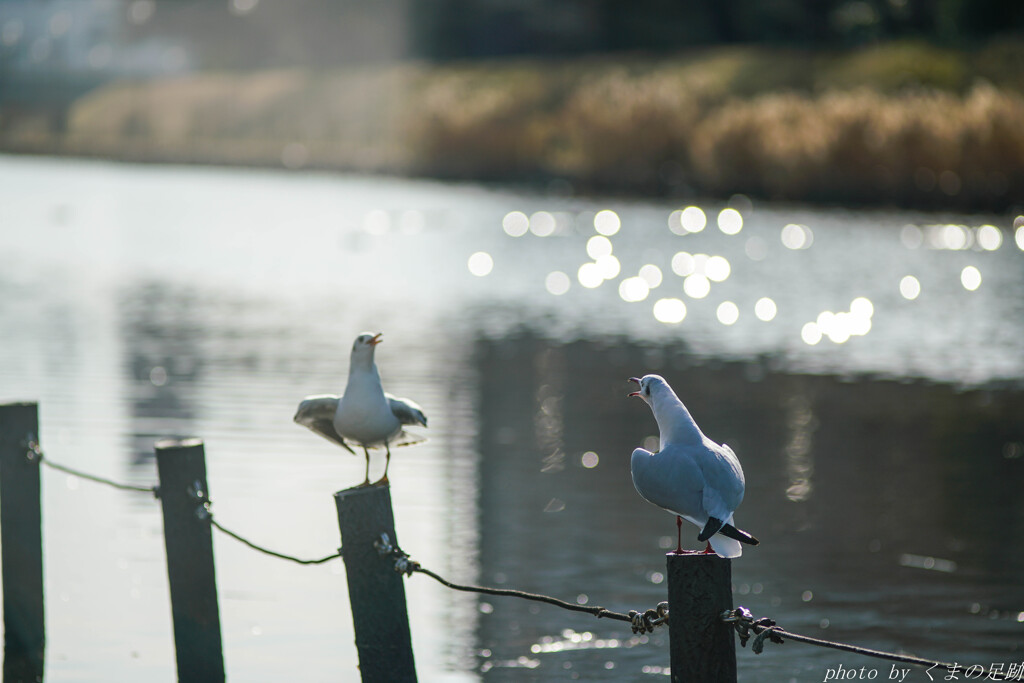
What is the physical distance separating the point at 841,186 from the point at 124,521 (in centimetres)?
3523

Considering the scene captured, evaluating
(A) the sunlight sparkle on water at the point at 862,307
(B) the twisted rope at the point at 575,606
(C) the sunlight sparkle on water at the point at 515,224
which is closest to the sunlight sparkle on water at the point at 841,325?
(A) the sunlight sparkle on water at the point at 862,307

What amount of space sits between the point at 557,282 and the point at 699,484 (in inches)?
981

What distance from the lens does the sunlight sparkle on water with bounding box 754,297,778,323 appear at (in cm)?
2494

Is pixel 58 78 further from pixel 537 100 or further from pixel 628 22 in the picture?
pixel 537 100

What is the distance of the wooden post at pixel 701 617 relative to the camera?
5320 millimetres

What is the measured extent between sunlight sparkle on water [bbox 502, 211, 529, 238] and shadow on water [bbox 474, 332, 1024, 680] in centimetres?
2291

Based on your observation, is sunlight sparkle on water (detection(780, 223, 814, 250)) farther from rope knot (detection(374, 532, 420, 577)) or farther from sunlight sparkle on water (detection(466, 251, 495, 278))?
rope knot (detection(374, 532, 420, 577))

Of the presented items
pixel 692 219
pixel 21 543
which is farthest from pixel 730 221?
pixel 21 543

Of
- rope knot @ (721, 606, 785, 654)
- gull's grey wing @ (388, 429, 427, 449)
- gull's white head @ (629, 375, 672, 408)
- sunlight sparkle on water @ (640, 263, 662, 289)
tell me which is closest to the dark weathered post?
gull's grey wing @ (388, 429, 427, 449)

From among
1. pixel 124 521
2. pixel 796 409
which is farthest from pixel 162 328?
pixel 124 521

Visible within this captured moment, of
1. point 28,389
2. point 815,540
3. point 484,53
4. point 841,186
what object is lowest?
point 815,540

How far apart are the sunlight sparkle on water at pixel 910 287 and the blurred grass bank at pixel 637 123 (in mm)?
11285

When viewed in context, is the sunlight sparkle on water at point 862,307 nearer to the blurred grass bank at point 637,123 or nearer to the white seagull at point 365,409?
the blurred grass bank at point 637,123

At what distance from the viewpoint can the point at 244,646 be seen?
27.3ft
